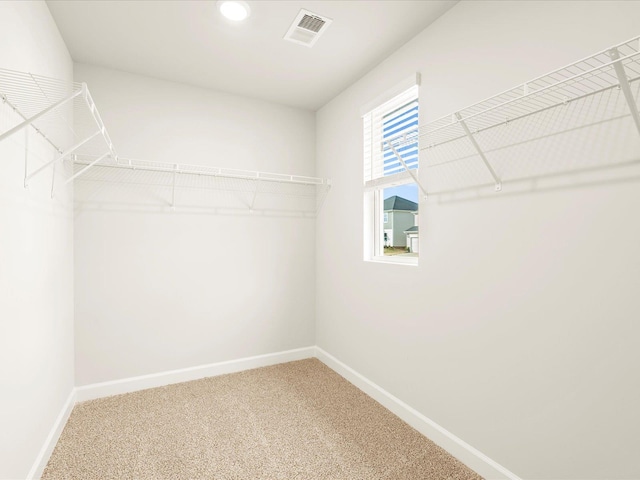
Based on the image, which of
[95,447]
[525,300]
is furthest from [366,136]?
[95,447]

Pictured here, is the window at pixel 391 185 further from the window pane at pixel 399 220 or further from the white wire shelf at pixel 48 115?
the white wire shelf at pixel 48 115

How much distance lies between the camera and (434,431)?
1898mm

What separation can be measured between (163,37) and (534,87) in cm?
213

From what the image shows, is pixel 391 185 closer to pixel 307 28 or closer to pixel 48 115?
pixel 307 28

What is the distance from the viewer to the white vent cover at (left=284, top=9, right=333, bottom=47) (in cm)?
188

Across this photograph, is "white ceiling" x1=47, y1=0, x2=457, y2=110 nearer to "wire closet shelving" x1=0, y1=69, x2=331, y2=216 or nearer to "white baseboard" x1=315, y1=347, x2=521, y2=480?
"wire closet shelving" x1=0, y1=69, x2=331, y2=216

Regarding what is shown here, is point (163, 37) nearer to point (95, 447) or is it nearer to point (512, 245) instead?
point (512, 245)

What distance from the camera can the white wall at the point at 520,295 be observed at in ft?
3.89

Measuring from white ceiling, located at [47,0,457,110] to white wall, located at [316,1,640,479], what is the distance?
0.23m

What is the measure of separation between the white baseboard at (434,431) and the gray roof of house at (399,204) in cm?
131

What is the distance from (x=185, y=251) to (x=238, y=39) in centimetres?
163

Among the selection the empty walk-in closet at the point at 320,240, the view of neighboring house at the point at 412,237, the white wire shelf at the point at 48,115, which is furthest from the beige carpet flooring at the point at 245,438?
the white wire shelf at the point at 48,115

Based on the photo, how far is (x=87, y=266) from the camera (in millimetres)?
2395

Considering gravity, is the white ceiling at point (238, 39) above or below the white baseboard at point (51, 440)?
above
